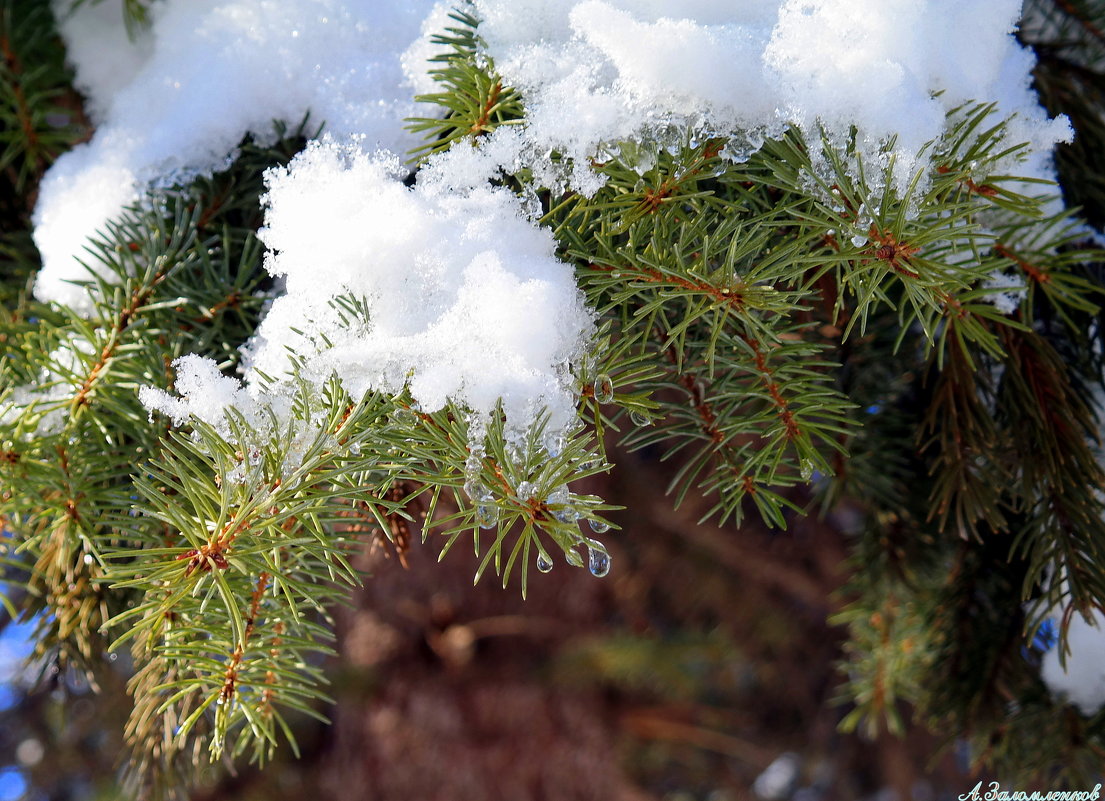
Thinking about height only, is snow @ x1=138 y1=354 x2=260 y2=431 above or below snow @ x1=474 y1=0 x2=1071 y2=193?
below

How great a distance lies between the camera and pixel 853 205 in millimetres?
355

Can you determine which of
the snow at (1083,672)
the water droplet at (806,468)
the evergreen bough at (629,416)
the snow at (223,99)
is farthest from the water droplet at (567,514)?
the snow at (1083,672)

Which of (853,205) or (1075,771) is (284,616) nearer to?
(853,205)

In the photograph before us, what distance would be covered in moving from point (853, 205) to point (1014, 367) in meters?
0.24

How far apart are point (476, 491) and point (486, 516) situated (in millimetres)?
12

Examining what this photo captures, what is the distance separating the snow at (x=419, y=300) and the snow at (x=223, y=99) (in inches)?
5.3

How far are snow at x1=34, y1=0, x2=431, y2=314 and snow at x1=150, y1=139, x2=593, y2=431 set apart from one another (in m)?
0.13

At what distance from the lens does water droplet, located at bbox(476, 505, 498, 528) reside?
0.34 meters

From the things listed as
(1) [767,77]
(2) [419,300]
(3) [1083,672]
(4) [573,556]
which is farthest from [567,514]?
(3) [1083,672]

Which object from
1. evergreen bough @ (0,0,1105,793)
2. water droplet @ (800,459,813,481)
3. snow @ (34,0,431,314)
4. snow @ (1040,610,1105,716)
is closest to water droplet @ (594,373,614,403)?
evergreen bough @ (0,0,1105,793)

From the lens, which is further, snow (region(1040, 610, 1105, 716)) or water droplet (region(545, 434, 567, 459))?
snow (region(1040, 610, 1105, 716))

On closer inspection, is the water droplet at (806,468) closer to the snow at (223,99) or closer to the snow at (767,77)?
the snow at (767,77)

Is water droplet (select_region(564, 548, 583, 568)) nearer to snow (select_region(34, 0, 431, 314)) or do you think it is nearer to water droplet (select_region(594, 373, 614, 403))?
water droplet (select_region(594, 373, 614, 403))

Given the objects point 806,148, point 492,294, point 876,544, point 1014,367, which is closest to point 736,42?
point 806,148
